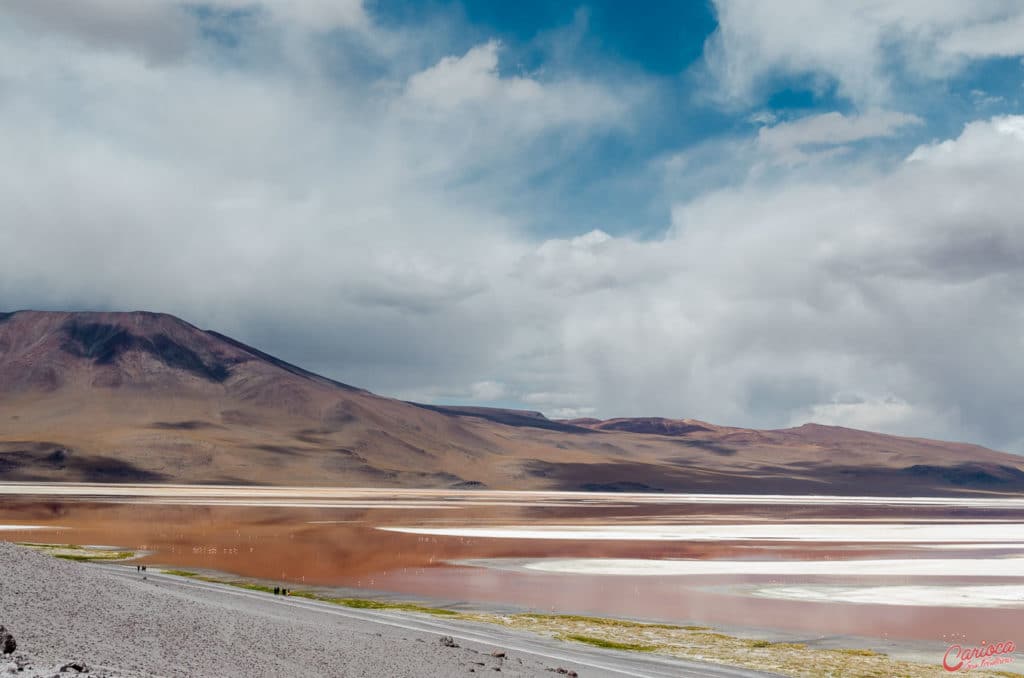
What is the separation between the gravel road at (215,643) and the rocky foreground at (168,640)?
0.03 m

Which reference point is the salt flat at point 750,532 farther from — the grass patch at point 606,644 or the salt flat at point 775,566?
the grass patch at point 606,644

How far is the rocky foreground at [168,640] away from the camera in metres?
14.2

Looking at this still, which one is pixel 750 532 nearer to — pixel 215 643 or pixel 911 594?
pixel 911 594

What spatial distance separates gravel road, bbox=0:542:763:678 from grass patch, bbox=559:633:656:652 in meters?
0.75

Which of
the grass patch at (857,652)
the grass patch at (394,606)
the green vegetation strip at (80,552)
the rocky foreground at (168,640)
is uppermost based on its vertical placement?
the rocky foreground at (168,640)

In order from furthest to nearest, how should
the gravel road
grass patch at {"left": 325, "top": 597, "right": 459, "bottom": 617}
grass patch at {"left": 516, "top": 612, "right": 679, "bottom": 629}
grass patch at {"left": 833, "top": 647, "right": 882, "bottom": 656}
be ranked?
grass patch at {"left": 325, "top": 597, "right": 459, "bottom": 617} < grass patch at {"left": 516, "top": 612, "right": 679, "bottom": 629} < grass patch at {"left": 833, "top": 647, "right": 882, "bottom": 656} < the gravel road

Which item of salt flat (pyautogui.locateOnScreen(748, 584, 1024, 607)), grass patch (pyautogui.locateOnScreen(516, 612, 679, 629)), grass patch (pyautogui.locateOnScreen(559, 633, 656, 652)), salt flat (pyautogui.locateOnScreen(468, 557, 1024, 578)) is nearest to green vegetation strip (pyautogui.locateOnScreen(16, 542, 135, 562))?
salt flat (pyautogui.locateOnScreen(468, 557, 1024, 578))

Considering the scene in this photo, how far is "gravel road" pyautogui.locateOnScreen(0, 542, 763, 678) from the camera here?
14.7 m

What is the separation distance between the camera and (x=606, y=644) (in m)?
23.6

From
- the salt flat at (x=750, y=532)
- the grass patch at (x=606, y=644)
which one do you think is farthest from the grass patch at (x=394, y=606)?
the salt flat at (x=750, y=532)

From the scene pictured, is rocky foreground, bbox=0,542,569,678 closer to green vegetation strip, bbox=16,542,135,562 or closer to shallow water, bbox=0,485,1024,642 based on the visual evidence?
shallow water, bbox=0,485,1024,642

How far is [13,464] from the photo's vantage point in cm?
18412

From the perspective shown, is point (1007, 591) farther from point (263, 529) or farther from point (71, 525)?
point (71, 525)

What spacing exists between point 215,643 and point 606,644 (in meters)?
10.5
